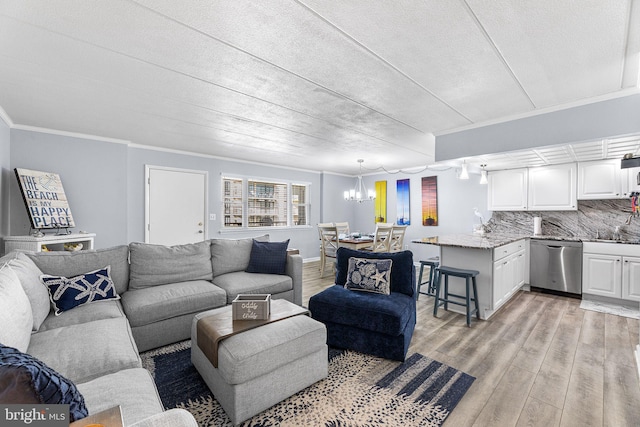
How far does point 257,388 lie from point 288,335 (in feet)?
1.13

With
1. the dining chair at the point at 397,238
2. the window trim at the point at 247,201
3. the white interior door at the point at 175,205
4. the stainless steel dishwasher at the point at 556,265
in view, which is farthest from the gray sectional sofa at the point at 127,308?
the stainless steel dishwasher at the point at 556,265

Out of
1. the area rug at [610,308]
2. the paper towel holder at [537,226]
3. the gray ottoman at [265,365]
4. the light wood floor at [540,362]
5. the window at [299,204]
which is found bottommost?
the light wood floor at [540,362]

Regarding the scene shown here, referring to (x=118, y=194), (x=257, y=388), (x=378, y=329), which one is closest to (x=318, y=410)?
(x=257, y=388)

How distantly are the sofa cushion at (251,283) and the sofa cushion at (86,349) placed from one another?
3.63ft

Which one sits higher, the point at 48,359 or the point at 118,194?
the point at 118,194

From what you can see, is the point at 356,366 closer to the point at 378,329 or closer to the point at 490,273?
the point at 378,329

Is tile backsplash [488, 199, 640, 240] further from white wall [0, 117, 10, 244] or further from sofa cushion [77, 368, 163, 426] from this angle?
white wall [0, 117, 10, 244]

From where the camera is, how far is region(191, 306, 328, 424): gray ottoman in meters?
1.63

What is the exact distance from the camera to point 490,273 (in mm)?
3252

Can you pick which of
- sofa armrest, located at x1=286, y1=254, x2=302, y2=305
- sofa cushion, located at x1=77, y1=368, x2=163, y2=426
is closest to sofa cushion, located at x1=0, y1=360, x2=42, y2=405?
sofa cushion, located at x1=77, y1=368, x2=163, y2=426

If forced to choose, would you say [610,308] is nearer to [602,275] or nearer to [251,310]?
[602,275]

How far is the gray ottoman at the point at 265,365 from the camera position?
163cm

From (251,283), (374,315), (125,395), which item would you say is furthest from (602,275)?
(125,395)

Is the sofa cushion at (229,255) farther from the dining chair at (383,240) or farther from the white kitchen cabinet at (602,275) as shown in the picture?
the white kitchen cabinet at (602,275)
